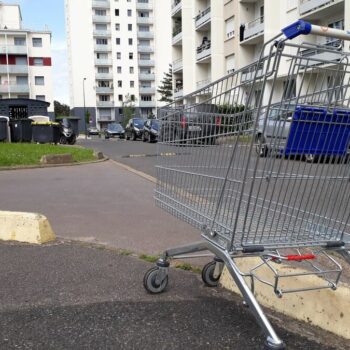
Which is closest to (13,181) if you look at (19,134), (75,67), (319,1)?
(19,134)

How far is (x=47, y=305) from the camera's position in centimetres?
360

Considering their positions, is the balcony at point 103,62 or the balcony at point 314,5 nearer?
the balcony at point 314,5

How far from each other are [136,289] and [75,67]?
90149 mm

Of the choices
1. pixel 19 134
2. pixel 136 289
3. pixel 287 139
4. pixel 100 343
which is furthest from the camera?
pixel 19 134

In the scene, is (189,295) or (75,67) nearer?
(189,295)

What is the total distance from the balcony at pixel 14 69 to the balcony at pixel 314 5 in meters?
53.9

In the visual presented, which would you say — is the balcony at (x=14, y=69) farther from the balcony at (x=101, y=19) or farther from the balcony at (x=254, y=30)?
the balcony at (x=254, y=30)

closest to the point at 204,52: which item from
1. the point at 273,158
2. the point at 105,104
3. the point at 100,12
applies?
the point at 273,158

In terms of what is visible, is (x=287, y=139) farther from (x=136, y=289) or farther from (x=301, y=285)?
(x=136, y=289)

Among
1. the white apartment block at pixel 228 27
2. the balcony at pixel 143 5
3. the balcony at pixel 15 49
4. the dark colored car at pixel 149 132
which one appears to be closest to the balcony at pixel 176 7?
the white apartment block at pixel 228 27

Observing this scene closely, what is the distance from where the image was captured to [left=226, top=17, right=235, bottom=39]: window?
39500mm

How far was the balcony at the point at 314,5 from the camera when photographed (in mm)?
26755

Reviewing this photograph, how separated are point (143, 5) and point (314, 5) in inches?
2781

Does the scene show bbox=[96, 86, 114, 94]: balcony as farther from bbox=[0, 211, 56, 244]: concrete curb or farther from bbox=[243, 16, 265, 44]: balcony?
bbox=[0, 211, 56, 244]: concrete curb
